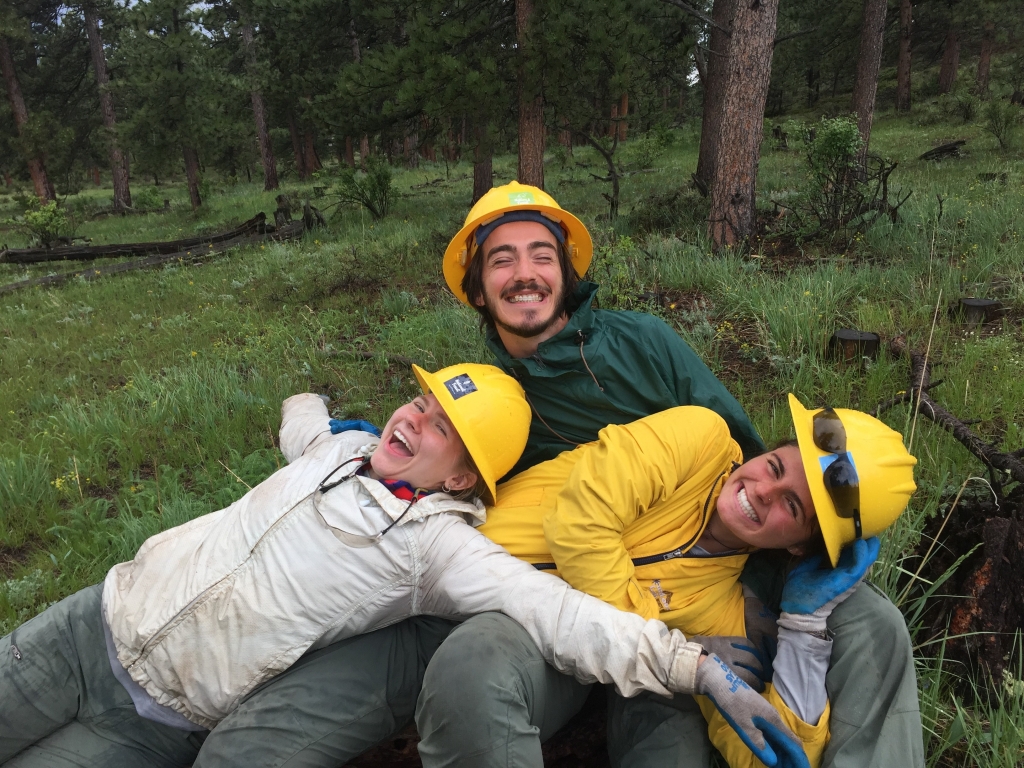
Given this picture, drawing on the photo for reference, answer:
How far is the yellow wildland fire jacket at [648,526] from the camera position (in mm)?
1752

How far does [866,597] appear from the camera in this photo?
170 centimetres

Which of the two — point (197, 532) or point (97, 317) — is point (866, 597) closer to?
point (197, 532)

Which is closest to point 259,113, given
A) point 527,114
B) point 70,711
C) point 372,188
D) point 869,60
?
point 372,188

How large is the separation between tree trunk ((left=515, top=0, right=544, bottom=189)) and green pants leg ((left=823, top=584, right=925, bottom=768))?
304 inches

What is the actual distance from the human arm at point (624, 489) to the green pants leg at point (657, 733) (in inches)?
10.8

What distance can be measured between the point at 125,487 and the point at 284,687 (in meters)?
2.12

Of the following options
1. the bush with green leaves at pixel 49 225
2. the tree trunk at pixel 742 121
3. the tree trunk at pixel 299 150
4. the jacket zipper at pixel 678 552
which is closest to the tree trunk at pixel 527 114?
the tree trunk at pixel 742 121

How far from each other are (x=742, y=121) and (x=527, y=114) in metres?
3.49

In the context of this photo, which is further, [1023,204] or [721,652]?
[1023,204]

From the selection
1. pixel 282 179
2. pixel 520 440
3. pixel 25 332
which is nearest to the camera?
pixel 520 440

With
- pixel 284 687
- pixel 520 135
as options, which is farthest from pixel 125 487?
pixel 520 135

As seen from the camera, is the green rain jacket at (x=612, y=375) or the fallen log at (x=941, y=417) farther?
the green rain jacket at (x=612, y=375)

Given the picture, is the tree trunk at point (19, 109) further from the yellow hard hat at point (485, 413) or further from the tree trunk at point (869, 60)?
the yellow hard hat at point (485, 413)

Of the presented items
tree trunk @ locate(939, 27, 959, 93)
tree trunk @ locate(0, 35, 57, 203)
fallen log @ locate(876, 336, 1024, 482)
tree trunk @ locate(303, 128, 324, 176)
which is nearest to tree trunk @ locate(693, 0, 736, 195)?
fallen log @ locate(876, 336, 1024, 482)
